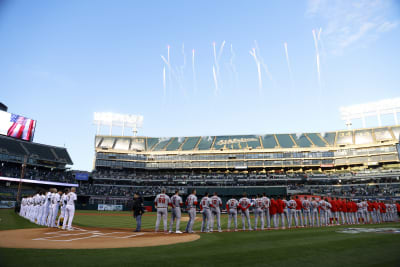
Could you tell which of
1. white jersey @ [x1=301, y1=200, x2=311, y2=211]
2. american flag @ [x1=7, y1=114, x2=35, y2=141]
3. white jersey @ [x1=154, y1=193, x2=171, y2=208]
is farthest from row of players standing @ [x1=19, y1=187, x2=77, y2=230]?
american flag @ [x1=7, y1=114, x2=35, y2=141]

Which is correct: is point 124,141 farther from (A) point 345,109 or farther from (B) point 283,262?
(B) point 283,262

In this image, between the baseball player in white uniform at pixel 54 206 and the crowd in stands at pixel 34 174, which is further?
the crowd in stands at pixel 34 174

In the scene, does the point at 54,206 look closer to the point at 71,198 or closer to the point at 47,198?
the point at 47,198

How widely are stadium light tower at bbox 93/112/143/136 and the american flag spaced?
78.8ft

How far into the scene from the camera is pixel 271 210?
16.3m

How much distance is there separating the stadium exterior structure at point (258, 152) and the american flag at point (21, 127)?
2138cm

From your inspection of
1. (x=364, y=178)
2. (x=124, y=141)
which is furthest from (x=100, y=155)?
(x=364, y=178)

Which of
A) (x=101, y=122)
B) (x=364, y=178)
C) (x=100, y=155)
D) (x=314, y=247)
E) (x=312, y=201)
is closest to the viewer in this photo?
(x=314, y=247)

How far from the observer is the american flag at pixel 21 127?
55.3 m

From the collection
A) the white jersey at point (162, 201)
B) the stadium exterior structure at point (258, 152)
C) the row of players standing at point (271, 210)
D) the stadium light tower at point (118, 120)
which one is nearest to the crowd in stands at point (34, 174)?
the stadium exterior structure at point (258, 152)

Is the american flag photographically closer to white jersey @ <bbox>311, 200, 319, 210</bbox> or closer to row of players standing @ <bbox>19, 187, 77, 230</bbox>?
row of players standing @ <bbox>19, 187, 77, 230</bbox>

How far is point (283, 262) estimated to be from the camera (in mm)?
5992

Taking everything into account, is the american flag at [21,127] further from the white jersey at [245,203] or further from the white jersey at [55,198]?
the white jersey at [245,203]

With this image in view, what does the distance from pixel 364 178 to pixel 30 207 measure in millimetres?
65395
